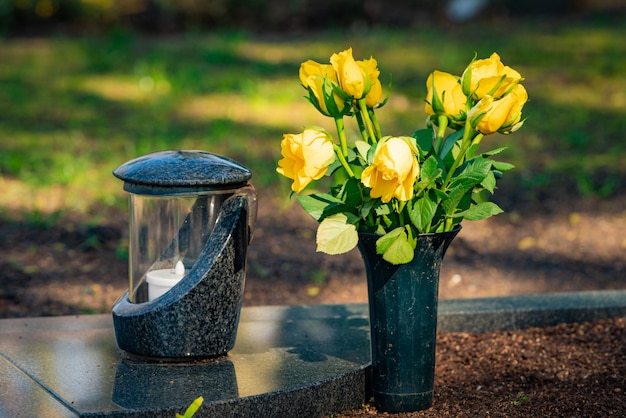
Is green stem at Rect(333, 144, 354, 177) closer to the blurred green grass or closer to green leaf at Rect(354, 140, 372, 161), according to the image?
green leaf at Rect(354, 140, 372, 161)

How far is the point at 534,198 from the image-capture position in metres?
5.58

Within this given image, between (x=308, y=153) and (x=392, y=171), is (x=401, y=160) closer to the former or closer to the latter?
(x=392, y=171)

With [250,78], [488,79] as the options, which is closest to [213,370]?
[488,79]

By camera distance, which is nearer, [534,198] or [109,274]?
[109,274]

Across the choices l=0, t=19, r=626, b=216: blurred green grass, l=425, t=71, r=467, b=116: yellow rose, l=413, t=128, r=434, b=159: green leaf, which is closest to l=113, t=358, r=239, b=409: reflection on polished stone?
l=413, t=128, r=434, b=159: green leaf

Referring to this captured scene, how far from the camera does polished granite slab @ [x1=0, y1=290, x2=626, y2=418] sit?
247 centimetres

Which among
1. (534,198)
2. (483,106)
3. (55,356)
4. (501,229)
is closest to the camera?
(483,106)

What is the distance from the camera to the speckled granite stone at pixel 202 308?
8.87ft

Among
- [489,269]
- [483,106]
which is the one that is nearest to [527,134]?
[489,269]

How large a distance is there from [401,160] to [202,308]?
2.77 feet

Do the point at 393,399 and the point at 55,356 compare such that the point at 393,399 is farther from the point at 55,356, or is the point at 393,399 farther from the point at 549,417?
the point at 55,356

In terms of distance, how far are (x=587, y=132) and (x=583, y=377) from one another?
4.29 meters

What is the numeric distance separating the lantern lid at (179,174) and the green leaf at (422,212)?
1.93 feet

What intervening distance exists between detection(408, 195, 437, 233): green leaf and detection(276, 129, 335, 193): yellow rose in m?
0.26
